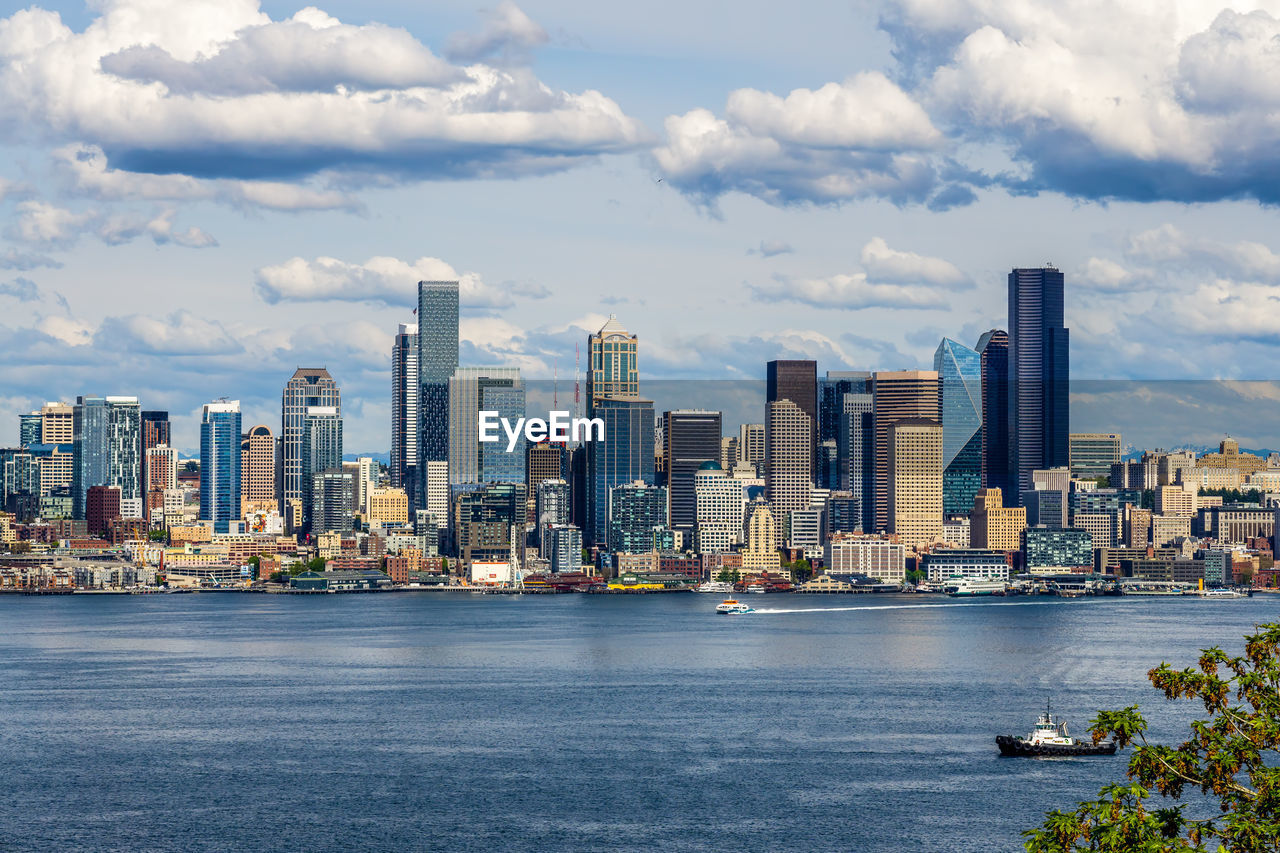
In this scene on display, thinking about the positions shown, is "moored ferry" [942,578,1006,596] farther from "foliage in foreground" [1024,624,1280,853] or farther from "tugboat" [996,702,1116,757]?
"foliage in foreground" [1024,624,1280,853]

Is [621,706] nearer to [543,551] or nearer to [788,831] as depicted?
[788,831]

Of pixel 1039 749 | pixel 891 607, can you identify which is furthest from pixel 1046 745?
pixel 891 607

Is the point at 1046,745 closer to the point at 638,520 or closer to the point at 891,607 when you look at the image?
the point at 891,607

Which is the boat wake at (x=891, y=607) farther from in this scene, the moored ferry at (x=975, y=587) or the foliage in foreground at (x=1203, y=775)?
the foliage in foreground at (x=1203, y=775)

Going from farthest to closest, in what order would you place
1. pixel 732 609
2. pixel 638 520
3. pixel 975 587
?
pixel 638 520 → pixel 975 587 → pixel 732 609

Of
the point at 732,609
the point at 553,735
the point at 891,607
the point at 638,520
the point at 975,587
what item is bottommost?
the point at 975,587

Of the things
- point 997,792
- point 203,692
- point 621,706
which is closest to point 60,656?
point 203,692

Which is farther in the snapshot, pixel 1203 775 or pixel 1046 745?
pixel 1046 745

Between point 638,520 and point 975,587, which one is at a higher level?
point 638,520

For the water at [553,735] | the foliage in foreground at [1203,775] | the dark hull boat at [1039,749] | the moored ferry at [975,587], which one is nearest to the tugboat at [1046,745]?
the dark hull boat at [1039,749]
